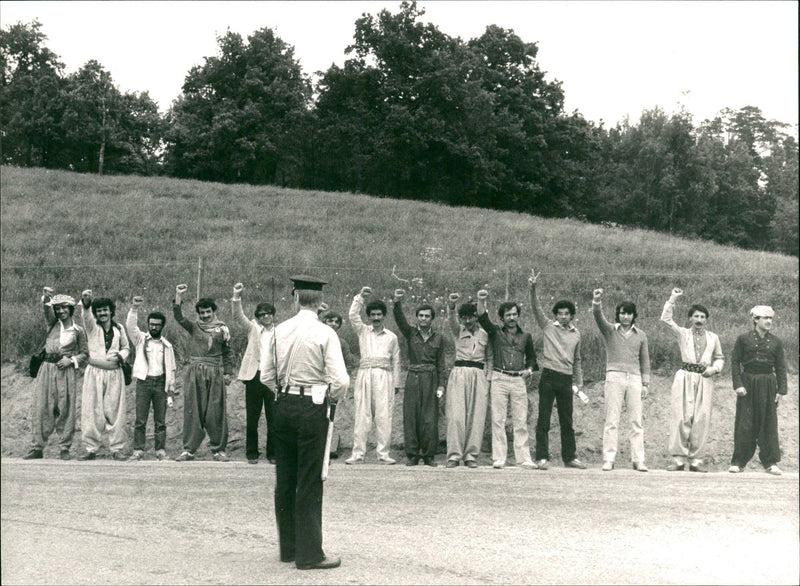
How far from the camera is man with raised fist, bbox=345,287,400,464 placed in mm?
12102

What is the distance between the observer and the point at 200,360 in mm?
12320

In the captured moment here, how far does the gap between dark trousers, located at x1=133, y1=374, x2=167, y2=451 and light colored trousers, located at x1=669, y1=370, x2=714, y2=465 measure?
6.90 metres

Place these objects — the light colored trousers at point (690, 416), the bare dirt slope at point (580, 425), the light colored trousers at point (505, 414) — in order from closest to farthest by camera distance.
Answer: the light colored trousers at point (505, 414)
the light colored trousers at point (690, 416)
the bare dirt slope at point (580, 425)

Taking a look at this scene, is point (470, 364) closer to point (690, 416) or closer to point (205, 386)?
point (690, 416)

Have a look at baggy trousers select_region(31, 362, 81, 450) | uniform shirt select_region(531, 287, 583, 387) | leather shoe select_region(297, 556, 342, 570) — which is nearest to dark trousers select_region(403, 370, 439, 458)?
uniform shirt select_region(531, 287, 583, 387)

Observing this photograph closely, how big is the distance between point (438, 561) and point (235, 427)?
24.7 feet

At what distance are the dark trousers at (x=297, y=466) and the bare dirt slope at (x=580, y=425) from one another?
583 cm

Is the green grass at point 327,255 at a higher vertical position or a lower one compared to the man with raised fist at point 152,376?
higher

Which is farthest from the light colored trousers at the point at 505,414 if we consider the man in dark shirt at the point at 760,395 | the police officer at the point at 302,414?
the police officer at the point at 302,414

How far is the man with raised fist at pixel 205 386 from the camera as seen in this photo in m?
12.2

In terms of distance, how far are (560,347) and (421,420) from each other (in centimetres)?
209

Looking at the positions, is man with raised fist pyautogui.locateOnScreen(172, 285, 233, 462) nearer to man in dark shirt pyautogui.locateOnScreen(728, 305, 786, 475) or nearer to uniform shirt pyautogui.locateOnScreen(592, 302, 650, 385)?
→ uniform shirt pyautogui.locateOnScreen(592, 302, 650, 385)

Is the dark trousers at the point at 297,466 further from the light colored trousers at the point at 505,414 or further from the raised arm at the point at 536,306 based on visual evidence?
the raised arm at the point at 536,306

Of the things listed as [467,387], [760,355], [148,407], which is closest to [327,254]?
[148,407]
